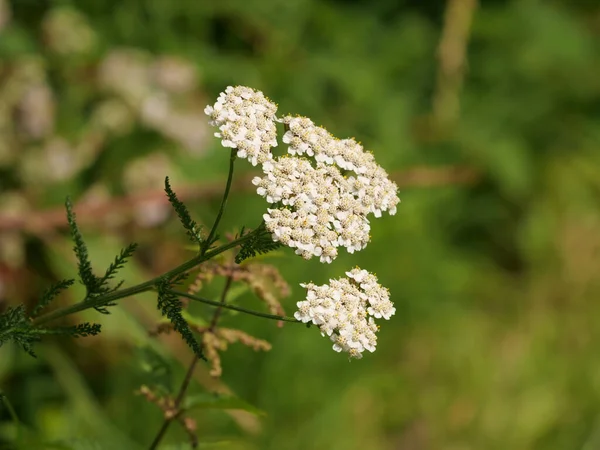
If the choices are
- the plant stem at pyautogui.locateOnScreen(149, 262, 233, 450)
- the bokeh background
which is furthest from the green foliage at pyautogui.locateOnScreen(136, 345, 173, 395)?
the bokeh background

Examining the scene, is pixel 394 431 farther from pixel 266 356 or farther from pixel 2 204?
pixel 2 204

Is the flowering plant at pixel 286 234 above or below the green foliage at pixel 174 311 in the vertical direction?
above

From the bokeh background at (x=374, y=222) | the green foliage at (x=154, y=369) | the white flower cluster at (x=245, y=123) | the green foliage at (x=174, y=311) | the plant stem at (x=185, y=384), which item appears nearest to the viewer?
the green foliage at (x=174, y=311)

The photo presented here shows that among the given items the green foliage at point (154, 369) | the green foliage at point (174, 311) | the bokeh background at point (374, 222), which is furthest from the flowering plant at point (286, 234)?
the bokeh background at point (374, 222)

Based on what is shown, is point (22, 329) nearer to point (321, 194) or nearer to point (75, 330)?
point (75, 330)

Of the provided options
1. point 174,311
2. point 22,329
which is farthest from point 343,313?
point 22,329

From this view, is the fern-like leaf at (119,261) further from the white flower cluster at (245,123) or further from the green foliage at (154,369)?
the green foliage at (154,369)
